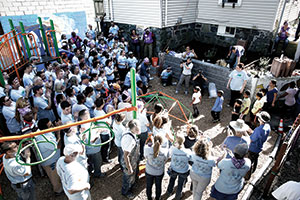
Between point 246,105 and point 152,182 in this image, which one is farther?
point 246,105

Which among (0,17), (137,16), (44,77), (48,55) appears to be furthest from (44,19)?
(44,77)

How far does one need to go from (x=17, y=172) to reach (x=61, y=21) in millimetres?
11262

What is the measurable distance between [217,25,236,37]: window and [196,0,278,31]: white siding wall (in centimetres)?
36

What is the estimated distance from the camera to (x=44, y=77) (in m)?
6.41

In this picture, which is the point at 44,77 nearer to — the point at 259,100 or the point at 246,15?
the point at 259,100

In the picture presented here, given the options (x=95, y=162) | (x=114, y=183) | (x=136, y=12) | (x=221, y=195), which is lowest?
(x=114, y=183)

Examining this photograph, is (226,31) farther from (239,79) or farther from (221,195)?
(221,195)

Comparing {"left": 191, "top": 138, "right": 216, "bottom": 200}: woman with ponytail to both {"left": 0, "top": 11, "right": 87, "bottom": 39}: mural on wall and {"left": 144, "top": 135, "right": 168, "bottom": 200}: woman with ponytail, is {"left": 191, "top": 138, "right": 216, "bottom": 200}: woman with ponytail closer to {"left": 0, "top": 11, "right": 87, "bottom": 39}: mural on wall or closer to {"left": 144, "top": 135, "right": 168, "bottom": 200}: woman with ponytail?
{"left": 144, "top": 135, "right": 168, "bottom": 200}: woman with ponytail

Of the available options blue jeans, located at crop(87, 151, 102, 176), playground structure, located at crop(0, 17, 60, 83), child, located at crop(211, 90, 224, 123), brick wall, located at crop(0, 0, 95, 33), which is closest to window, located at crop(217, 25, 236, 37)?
child, located at crop(211, 90, 224, 123)

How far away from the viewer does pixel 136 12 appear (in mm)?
12859

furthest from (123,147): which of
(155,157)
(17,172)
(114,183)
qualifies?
(17,172)

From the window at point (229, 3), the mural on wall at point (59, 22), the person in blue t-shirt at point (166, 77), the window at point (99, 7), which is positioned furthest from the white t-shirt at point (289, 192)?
the window at point (99, 7)

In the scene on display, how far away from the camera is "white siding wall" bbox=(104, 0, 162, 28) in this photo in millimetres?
11820

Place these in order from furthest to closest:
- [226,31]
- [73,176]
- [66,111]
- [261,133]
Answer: [226,31], [66,111], [261,133], [73,176]
